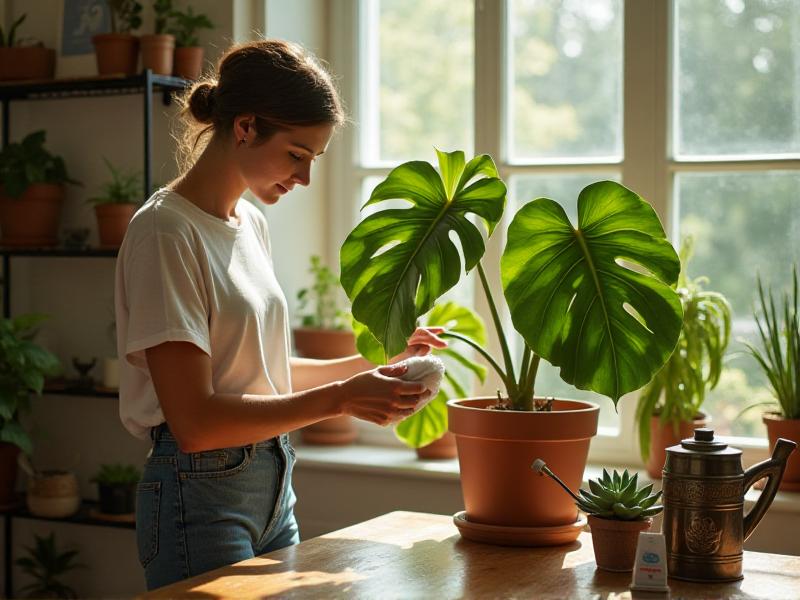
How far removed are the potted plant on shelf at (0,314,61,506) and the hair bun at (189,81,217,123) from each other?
145cm

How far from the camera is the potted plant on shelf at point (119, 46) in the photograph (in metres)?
3.41

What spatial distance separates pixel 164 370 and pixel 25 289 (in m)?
2.08

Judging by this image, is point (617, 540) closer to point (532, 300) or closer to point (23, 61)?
point (532, 300)

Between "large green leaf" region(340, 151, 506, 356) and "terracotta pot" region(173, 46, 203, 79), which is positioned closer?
"large green leaf" region(340, 151, 506, 356)

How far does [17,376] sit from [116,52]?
1.04 meters

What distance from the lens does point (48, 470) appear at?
3730 millimetres

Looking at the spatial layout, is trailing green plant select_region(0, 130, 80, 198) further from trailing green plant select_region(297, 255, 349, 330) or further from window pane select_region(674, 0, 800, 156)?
window pane select_region(674, 0, 800, 156)

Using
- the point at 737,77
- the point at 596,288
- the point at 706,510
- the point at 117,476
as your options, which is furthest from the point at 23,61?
the point at 706,510

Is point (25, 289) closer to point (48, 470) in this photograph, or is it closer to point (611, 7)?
point (48, 470)

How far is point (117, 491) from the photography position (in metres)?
3.42

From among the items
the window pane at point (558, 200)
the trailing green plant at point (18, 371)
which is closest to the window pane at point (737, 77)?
the window pane at point (558, 200)

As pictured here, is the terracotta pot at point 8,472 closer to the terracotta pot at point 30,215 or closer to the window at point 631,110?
the terracotta pot at point 30,215

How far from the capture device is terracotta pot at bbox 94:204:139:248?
135 inches

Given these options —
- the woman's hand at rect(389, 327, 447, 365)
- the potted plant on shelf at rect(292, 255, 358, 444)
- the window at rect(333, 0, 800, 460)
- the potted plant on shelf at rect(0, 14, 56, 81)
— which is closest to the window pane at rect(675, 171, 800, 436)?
the window at rect(333, 0, 800, 460)
